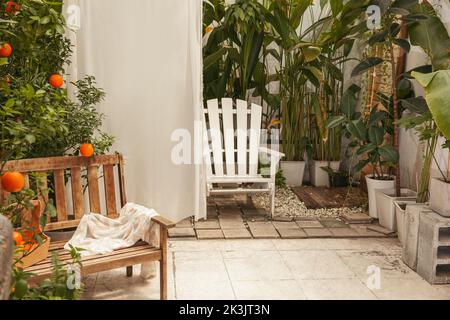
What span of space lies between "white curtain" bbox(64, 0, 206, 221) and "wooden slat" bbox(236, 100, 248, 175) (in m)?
0.73

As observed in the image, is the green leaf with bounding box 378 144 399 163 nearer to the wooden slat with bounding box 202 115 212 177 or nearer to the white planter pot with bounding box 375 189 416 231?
the white planter pot with bounding box 375 189 416 231

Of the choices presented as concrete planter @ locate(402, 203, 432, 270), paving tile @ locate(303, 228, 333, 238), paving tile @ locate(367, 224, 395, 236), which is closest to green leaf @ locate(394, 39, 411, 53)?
concrete planter @ locate(402, 203, 432, 270)

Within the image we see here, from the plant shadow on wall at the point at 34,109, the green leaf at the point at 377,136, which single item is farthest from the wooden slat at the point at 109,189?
the green leaf at the point at 377,136

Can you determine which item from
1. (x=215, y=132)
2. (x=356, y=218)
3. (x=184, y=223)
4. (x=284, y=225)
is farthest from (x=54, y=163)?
(x=356, y=218)

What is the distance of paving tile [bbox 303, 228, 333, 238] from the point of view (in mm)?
4146

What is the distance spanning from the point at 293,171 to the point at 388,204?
1916 millimetres

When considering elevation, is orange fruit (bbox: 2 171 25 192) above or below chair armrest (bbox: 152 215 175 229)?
above

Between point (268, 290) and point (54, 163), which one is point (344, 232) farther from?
point (54, 163)

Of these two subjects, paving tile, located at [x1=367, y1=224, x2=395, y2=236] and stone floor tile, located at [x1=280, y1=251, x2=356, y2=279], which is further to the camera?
paving tile, located at [x1=367, y1=224, x2=395, y2=236]

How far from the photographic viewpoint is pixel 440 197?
3.25 metres

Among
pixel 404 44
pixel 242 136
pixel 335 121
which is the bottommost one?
pixel 242 136

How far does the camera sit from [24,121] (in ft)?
8.09

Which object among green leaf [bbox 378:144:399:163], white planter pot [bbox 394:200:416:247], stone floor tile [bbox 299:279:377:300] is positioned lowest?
stone floor tile [bbox 299:279:377:300]

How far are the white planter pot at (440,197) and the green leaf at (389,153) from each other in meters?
0.82
